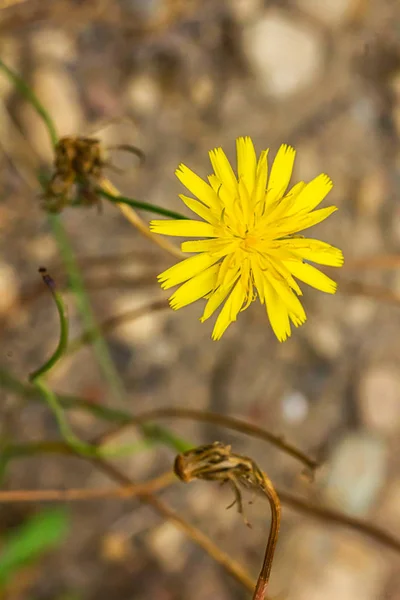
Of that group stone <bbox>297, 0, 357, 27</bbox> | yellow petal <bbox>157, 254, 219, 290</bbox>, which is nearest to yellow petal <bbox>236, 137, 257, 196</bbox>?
yellow petal <bbox>157, 254, 219, 290</bbox>

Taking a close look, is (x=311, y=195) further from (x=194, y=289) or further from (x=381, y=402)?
(x=381, y=402)

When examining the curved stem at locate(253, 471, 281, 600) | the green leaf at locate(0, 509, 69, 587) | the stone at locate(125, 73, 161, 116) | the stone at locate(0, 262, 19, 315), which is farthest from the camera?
the stone at locate(125, 73, 161, 116)

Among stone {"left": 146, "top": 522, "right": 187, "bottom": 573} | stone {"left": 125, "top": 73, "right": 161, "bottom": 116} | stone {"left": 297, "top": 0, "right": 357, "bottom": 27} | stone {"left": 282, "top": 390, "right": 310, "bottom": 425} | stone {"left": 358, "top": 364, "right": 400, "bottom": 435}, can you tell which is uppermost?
stone {"left": 297, "top": 0, "right": 357, "bottom": 27}

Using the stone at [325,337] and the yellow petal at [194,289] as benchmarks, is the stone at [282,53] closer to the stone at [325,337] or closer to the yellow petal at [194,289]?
the stone at [325,337]

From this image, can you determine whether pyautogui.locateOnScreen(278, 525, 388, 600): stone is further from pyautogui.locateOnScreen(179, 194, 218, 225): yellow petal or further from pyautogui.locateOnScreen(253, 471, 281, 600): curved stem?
pyautogui.locateOnScreen(179, 194, 218, 225): yellow petal

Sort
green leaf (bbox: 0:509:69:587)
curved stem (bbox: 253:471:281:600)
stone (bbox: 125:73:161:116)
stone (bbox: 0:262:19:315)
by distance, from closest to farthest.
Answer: curved stem (bbox: 253:471:281:600)
green leaf (bbox: 0:509:69:587)
stone (bbox: 0:262:19:315)
stone (bbox: 125:73:161:116)

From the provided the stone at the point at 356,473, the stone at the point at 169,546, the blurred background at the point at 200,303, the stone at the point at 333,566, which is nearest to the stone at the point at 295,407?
the blurred background at the point at 200,303

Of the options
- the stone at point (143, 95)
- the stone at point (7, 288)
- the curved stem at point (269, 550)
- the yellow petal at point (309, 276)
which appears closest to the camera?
the curved stem at point (269, 550)
